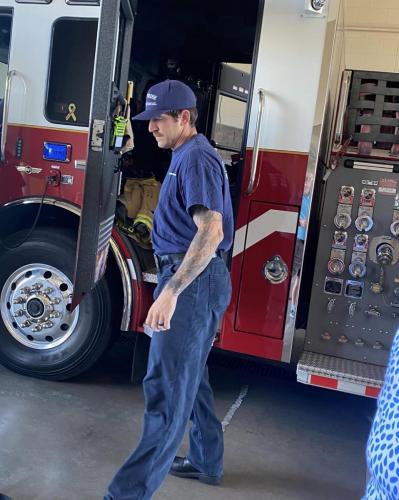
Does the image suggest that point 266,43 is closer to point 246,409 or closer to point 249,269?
point 249,269

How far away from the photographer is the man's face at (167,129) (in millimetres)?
2562

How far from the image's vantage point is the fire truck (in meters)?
3.31

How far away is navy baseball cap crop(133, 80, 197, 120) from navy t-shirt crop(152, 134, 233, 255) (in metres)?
0.16

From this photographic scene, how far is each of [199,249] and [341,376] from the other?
148 cm

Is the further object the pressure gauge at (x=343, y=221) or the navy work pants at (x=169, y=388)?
the pressure gauge at (x=343, y=221)

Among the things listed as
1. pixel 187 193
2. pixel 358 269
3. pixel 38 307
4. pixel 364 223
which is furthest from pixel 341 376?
pixel 38 307

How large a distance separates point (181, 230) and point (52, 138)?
Result: 174cm

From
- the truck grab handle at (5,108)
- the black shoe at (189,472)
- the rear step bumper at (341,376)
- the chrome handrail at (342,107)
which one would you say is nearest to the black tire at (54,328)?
the truck grab handle at (5,108)

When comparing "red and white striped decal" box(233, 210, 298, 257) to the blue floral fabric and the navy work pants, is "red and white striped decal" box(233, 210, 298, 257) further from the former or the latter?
the blue floral fabric

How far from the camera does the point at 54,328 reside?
12.9ft

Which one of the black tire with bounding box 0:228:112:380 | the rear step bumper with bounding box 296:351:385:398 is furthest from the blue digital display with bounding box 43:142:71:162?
the rear step bumper with bounding box 296:351:385:398

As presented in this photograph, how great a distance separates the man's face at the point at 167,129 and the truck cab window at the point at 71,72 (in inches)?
52.8

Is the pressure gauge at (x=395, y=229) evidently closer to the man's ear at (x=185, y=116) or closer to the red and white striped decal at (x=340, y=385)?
the red and white striped decal at (x=340, y=385)

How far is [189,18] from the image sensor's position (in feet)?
17.0
